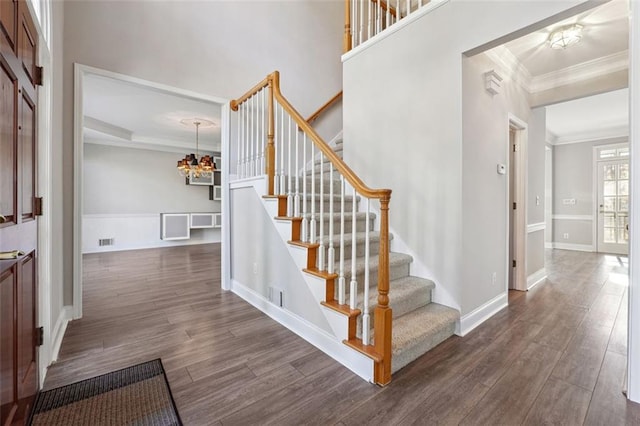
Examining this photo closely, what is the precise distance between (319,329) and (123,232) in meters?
6.72

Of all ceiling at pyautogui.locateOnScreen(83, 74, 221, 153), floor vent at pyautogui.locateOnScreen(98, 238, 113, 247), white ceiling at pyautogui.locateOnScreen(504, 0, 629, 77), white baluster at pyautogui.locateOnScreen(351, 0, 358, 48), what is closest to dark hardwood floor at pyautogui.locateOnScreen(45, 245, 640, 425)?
ceiling at pyautogui.locateOnScreen(83, 74, 221, 153)

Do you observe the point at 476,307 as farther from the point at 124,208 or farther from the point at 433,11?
the point at 124,208

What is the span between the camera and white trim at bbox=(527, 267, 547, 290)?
3712 mm

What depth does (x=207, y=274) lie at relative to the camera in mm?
4457

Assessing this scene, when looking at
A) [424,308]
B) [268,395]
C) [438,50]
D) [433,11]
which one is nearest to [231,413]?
[268,395]

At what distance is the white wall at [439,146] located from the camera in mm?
2379

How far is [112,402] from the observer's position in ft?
5.22

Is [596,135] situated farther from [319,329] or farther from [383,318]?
[319,329]

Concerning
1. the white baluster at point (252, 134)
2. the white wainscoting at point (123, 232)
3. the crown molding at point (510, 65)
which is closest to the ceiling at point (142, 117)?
the white baluster at point (252, 134)

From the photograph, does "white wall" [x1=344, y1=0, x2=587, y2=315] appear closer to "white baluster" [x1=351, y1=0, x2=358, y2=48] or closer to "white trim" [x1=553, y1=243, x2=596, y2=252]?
"white baluster" [x1=351, y1=0, x2=358, y2=48]

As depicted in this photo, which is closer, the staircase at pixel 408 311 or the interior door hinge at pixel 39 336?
the interior door hinge at pixel 39 336

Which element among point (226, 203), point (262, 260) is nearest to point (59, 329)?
point (262, 260)

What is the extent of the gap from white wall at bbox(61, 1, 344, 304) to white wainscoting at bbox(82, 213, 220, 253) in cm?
479

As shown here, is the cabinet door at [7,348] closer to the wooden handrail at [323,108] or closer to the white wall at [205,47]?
the white wall at [205,47]
